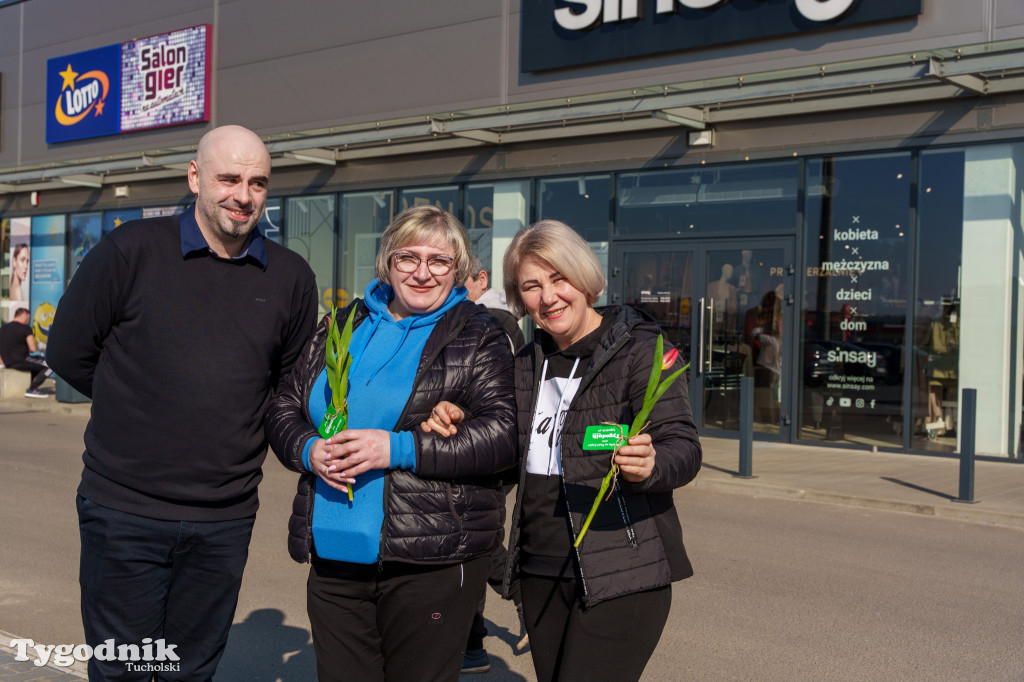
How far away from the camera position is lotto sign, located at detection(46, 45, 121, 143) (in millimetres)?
21812

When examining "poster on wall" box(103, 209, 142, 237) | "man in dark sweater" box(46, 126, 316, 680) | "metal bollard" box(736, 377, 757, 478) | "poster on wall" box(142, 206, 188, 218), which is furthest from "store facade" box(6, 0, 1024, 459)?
"man in dark sweater" box(46, 126, 316, 680)

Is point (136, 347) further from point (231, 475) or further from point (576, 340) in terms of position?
point (576, 340)

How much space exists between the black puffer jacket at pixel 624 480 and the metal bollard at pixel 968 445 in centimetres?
739

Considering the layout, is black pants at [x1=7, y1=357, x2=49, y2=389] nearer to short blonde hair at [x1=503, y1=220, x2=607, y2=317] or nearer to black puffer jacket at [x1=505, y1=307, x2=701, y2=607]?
short blonde hair at [x1=503, y1=220, x2=607, y2=317]

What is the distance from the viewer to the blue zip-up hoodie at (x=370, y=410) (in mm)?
2846

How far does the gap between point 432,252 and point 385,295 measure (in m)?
0.25

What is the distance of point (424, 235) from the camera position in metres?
3.08

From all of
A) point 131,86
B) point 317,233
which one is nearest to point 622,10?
point 317,233

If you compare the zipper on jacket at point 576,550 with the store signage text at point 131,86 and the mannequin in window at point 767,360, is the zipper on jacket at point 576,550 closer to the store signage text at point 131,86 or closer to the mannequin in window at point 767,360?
the mannequin in window at point 767,360

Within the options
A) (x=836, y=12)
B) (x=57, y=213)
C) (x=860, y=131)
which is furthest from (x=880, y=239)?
(x=57, y=213)

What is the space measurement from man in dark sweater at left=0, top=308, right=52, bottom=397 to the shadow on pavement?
14.6 meters

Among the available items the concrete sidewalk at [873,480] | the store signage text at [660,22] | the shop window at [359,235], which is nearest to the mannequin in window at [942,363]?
the concrete sidewalk at [873,480]

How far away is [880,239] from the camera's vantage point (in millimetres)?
12953

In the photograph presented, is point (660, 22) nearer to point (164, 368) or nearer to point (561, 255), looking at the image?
point (561, 255)
